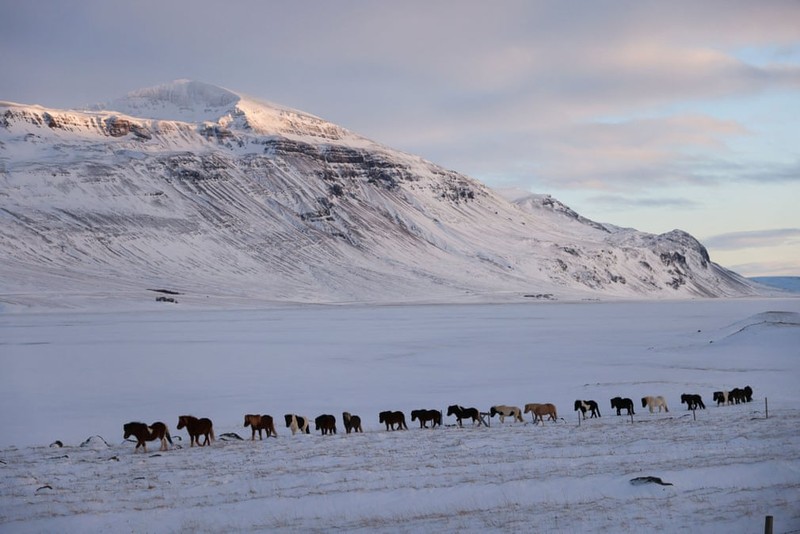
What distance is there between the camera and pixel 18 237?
174 metres

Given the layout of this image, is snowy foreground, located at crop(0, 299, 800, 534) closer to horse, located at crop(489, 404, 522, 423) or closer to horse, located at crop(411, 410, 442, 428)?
horse, located at crop(411, 410, 442, 428)

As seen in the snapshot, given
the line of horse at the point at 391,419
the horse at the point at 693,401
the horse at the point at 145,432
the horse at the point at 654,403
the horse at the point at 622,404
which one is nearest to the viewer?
the horse at the point at 145,432

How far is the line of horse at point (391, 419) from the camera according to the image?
22.8 m

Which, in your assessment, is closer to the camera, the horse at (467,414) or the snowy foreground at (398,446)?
the snowy foreground at (398,446)

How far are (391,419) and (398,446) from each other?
429 cm

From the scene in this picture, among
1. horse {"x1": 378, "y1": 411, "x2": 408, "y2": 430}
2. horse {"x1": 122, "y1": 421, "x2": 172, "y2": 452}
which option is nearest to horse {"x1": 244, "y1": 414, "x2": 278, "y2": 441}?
horse {"x1": 122, "y1": 421, "x2": 172, "y2": 452}

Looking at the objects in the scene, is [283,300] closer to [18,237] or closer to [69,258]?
[69,258]

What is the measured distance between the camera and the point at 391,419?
1054 inches

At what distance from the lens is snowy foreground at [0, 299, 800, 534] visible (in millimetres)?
14953

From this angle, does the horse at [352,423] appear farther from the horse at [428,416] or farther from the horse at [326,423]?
the horse at [428,416]

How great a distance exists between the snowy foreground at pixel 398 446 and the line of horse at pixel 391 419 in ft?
1.85

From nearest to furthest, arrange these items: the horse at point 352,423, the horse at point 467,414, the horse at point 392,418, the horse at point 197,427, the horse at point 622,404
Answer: the horse at point 197,427 → the horse at point 352,423 → the horse at point 392,418 → the horse at point 467,414 → the horse at point 622,404

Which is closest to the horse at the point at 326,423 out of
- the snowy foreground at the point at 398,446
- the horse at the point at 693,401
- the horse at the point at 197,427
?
the snowy foreground at the point at 398,446

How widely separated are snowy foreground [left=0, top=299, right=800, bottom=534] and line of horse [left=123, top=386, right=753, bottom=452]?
0.56 meters
